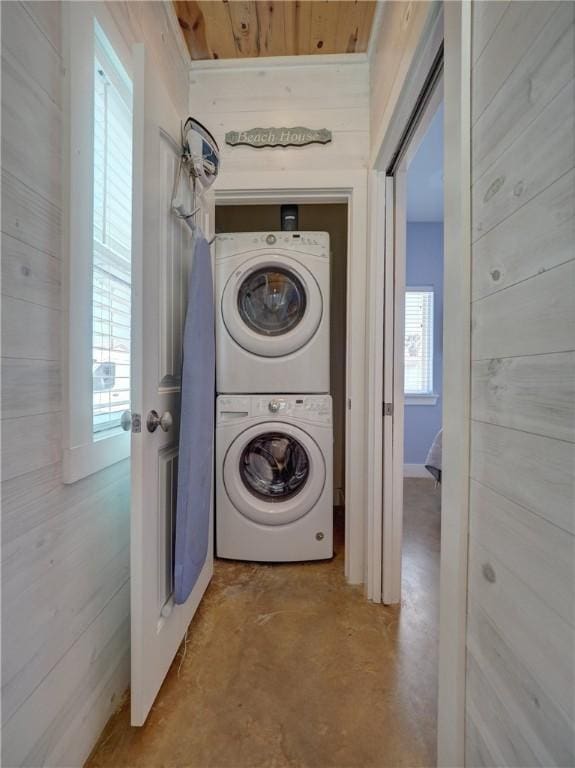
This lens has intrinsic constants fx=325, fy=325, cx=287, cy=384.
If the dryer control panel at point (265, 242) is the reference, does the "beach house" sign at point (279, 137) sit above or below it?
above

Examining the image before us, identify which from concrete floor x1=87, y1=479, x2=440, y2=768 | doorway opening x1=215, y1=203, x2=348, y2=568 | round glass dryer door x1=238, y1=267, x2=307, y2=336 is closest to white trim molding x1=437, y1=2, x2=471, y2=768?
concrete floor x1=87, y1=479, x2=440, y2=768

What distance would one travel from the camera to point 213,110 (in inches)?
63.3

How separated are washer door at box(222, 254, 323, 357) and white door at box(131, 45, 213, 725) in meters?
0.54

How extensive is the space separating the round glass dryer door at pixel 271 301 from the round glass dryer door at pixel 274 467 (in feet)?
1.93

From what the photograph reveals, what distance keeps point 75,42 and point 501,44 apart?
0.90m

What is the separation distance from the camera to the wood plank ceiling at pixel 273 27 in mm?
1326

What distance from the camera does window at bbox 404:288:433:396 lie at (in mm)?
3414

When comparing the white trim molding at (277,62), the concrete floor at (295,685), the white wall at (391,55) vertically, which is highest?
the white trim molding at (277,62)

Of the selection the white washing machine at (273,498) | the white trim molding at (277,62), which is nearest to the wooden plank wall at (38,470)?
Answer: the white washing machine at (273,498)

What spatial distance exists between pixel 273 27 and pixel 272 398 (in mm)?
1650

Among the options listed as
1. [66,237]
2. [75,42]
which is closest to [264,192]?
[75,42]

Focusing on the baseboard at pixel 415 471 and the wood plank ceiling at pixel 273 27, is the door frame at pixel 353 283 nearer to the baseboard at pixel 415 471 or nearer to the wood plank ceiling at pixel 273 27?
the wood plank ceiling at pixel 273 27

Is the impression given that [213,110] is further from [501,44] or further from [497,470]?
[497,470]

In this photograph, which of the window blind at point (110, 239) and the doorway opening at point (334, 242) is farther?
the doorway opening at point (334, 242)
